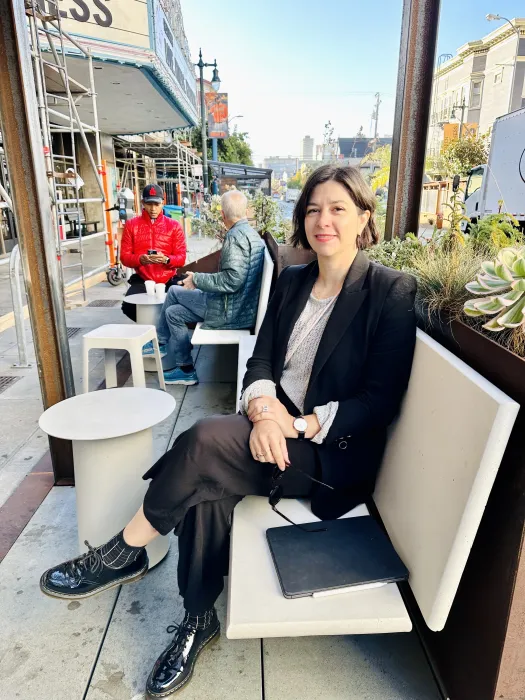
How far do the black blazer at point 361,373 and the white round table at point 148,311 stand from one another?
3.21 meters

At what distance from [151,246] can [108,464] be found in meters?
3.59

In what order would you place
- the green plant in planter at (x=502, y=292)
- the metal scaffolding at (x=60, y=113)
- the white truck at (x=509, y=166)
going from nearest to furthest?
1. the green plant in planter at (x=502, y=292)
2. the metal scaffolding at (x=60, y=113)
3. the white truck at (x=509, y=166)

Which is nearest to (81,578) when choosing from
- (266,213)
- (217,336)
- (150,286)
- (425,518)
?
(425,518)

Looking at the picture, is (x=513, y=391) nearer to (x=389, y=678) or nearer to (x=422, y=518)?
(x=422, y=518)

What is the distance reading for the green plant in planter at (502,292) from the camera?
1269 millimetres

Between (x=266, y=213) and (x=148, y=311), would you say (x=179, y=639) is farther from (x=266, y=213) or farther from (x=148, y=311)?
(x=266, y=213)

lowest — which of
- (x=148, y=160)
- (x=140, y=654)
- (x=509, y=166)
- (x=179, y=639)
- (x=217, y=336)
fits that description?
(x=140, y=654)

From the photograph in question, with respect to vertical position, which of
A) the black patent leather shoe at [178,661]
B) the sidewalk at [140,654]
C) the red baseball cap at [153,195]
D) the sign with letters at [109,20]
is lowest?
the sidewalk at [140,654]

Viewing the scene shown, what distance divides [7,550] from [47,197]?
1.72 metres

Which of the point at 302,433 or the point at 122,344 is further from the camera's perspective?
the point at 122,344

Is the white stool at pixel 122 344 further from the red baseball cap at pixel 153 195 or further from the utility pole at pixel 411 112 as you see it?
the utility pole at pixel 411 112

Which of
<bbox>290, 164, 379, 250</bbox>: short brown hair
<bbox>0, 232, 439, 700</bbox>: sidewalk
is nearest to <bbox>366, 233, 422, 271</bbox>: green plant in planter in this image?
<bbox>290, 164, 379, 250</bbox>: short brown hair

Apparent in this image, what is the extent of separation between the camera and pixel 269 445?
5.31ft

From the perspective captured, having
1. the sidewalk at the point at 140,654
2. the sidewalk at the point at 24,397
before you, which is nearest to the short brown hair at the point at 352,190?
the sidewalk at the point at 140,654
